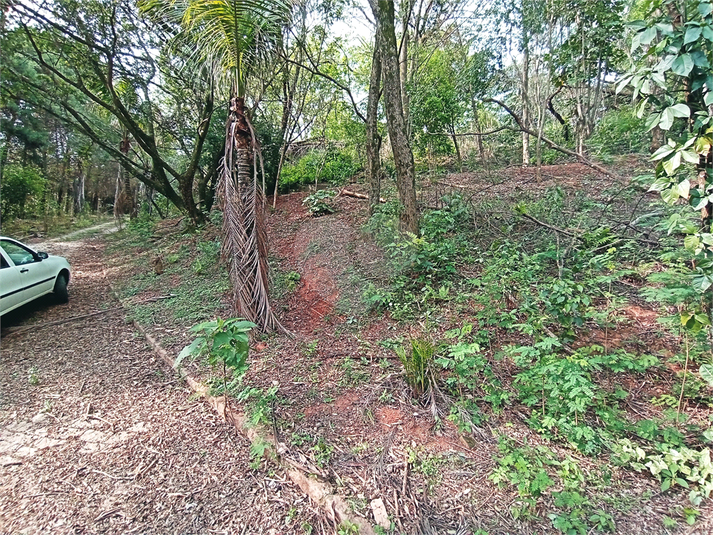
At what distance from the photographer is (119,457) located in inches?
96.4

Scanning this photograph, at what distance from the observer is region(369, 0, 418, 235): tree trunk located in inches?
177

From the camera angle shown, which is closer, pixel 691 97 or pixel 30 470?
pixel 691 97

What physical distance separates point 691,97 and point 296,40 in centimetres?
739

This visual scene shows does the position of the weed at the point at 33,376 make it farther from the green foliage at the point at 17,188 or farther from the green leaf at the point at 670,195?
the green foliage at the point at 17,188

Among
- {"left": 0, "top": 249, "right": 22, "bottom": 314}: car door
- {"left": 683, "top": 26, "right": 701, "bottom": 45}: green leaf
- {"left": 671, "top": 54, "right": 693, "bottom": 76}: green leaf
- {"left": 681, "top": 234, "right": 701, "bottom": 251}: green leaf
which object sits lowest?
{"left": 0, "top": 249, "right": 22, "bottom": 314}: car door

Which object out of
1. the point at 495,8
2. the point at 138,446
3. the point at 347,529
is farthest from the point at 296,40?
the point at 347,529

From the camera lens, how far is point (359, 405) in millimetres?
2682

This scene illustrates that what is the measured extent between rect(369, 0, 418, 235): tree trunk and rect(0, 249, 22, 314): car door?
488 centimetres

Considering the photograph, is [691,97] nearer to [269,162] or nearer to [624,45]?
[624,45]

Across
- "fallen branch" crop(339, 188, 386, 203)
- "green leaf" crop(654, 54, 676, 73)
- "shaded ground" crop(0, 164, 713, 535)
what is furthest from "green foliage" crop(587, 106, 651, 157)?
"green leaf" crop(654, 54, 676, 73)

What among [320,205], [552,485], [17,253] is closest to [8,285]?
[17,253]

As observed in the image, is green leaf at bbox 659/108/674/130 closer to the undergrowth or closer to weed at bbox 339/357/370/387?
the undergrowth

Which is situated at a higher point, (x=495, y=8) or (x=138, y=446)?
(x=495, y=8)

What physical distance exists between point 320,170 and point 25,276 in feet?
21.0
